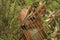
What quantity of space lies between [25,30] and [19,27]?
13 cm

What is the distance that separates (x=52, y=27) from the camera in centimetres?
271

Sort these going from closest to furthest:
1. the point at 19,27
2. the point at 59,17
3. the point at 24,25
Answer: the point at 24,25, the point at 19,27, the point at 59,17

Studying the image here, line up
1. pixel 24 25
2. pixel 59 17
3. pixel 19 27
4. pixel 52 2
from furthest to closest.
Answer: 1. pixel 52 2
2. pixel 59 17
3. pixel 19 27
4. pixel 24 25

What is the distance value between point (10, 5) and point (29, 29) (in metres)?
0.36

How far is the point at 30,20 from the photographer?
7.23 ft

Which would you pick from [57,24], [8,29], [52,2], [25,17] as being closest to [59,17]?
[57,24]

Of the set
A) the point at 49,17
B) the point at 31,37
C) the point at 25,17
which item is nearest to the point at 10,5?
the point at 25,17

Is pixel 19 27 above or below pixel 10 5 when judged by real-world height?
below

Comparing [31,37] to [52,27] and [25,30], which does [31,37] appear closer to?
[25,30]

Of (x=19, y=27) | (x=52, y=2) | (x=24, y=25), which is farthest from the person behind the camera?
(x=52, y=2)

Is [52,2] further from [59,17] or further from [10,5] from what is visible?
[10,5]

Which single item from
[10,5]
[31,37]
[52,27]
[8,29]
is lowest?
[52,27]

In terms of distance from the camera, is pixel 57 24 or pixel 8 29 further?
pixel 57 24

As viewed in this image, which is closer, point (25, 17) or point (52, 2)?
point (25, 17)
